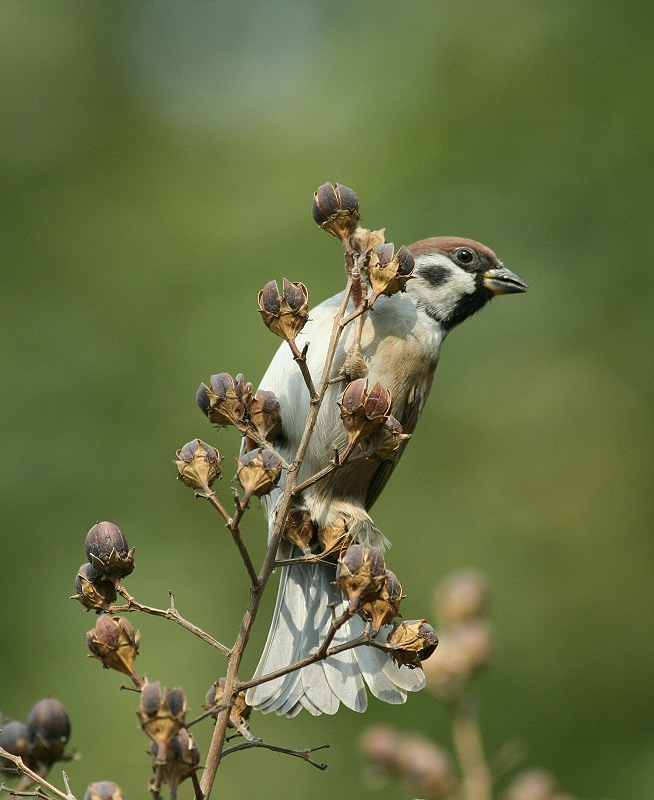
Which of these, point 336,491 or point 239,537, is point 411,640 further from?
point 336,491

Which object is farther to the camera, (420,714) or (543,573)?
(543,573)

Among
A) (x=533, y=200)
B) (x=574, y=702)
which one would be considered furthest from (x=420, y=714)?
(x=533, y=200)

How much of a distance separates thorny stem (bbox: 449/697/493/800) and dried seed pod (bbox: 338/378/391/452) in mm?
1410

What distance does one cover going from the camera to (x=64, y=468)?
7.13 meters

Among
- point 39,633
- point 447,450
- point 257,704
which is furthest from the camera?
point 447,450

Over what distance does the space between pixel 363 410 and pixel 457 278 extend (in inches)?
80.9

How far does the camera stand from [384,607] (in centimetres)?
204

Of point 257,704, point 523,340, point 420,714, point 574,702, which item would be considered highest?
point 523,340

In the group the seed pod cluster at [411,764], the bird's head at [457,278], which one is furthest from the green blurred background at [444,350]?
the seed pod cluster at [411,764]

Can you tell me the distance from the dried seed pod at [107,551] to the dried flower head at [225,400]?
397 millimetres

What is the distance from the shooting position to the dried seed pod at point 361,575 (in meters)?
1.94

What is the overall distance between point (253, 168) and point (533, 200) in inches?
85.9

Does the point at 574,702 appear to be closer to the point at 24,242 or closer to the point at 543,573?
the point at 543,573

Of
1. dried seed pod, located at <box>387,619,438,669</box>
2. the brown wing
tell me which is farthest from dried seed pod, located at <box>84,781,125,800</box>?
the brown wing
